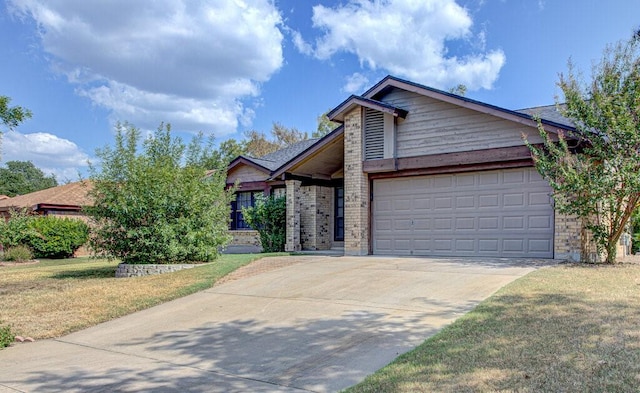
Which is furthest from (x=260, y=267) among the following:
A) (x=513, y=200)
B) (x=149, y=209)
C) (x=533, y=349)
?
(x=533, y=349)

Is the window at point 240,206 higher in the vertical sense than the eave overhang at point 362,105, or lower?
lower

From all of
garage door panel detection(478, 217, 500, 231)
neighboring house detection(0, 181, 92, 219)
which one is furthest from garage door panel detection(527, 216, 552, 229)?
neighboring house detection(0, 181, 92, 219)

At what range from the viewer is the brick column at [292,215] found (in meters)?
17.3

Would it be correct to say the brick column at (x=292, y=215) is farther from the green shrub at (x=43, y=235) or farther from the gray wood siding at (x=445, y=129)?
the green shrub at (x=43, y=235)

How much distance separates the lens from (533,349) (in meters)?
5.07

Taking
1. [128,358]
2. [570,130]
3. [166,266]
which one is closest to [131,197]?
[166,266]

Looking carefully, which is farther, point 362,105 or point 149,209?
point 362,105

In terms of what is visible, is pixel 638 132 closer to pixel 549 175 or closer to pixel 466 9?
pixel 549 175

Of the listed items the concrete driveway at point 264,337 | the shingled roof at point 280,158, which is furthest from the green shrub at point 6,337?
the shingled roof at point 280,158

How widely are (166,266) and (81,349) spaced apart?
6.09 meters

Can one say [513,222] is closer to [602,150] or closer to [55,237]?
[602,150]

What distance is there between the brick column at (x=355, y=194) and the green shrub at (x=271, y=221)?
12.0 ft

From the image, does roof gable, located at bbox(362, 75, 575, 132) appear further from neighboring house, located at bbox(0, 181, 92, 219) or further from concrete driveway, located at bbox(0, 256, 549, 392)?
neighboring house, located at bbox(0, 181, 92, 219)

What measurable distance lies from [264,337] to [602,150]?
341 inches
